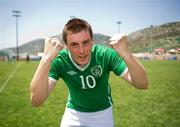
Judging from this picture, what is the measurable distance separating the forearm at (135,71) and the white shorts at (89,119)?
638mm

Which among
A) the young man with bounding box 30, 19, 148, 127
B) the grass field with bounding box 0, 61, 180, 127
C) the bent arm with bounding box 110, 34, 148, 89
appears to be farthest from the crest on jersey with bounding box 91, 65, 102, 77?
the grass field with bounding box 0, 61, 180, 127

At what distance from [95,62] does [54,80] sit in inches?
25.6

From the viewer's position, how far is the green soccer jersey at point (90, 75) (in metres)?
4.00

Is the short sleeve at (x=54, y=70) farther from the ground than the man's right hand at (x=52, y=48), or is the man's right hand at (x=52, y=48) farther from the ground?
the man's right hand at (x=52, y=48)

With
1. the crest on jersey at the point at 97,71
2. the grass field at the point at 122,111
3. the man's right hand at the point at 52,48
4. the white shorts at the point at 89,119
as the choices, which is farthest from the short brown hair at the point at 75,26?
the grass field at the point at 122,111

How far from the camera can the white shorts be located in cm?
390

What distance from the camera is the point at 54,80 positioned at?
157 inches

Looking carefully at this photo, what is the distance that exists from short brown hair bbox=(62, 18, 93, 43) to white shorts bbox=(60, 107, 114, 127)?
109cm

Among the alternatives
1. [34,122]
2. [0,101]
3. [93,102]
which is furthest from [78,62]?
[0,101]

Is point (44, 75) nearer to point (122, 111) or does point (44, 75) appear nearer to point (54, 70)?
point (54, 70)

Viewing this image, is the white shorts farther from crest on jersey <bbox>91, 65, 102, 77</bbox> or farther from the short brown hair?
the short brown hair

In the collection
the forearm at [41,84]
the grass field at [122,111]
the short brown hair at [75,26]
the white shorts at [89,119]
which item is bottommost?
the grass field at [122,111]

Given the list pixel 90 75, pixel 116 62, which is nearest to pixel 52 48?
pixel 90 75

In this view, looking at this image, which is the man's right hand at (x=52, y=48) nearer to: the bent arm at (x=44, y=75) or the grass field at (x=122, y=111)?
the bent arm at (x=44, y=75)
